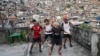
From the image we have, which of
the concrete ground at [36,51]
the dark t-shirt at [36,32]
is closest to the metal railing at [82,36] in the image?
the concrete ground at [36,51]

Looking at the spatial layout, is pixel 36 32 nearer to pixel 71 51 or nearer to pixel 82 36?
pixel 71 51

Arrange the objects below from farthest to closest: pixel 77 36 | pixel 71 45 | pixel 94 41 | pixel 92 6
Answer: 1. pixel 92 6
2. pixel 77 36
3. pixel 71 45
4. pixel 94 41

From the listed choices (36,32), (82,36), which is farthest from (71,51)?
(82,36)

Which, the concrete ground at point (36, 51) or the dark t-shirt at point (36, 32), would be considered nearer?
the dark t-shirt at point (36, 32)

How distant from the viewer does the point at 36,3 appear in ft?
416

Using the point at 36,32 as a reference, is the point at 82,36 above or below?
below

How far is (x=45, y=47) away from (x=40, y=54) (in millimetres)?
2170

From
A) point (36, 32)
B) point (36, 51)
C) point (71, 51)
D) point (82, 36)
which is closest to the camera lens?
point (36, 32)

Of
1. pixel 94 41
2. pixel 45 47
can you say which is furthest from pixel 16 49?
pixel 94 41

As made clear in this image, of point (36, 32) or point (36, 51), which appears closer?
point (36, 32)

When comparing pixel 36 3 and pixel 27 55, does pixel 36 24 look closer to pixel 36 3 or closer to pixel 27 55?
pixel 27 55

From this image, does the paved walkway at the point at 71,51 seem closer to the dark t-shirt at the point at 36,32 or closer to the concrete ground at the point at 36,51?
the concrete ground at the point at 36,51

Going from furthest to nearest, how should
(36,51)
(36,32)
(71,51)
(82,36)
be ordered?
(82,36) → (36,51) → (71,51) → (36,32)

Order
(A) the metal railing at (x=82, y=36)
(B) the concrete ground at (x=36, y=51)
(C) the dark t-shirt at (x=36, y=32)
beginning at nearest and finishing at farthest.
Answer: (C) the dark t-shirt at (x=36, y=32)
(B) the concrete ground at (x=36, y=51)
(A) the metal railing at (x=82, y=36)
